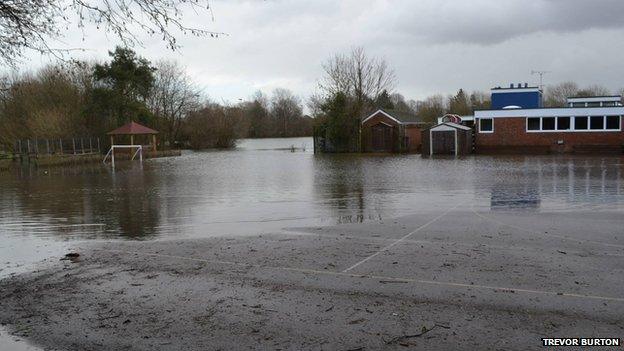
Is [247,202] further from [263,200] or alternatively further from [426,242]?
[426,242]

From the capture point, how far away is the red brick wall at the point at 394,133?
50406 mm

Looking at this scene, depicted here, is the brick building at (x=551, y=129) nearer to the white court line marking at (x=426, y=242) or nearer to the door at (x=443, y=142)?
the door at (x=443, y=142)

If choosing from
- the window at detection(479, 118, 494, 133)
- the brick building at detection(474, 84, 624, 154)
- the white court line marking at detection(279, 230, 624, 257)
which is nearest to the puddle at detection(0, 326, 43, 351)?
the white court line marking at detection(279, 230, 624, 257)

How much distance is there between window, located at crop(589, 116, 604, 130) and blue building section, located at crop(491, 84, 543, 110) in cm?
895

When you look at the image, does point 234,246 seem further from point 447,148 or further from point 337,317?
point 447,148

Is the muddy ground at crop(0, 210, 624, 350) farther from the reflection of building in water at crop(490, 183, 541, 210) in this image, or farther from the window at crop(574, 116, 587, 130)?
the window at crop(574, 116, 587, 130)

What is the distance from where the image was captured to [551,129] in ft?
142

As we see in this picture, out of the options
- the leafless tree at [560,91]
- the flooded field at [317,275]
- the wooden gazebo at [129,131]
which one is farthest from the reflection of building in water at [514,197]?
the leafless tree at [560,91]

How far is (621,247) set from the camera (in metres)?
7.95

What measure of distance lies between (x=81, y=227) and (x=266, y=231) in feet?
13.6

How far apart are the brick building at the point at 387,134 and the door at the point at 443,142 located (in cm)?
524

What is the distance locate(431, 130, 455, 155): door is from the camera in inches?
1722

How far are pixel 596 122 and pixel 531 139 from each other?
4781 millimetres

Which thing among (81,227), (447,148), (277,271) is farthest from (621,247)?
(447,148)
